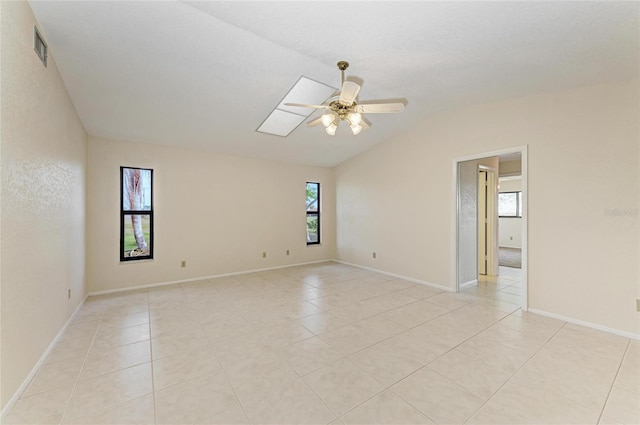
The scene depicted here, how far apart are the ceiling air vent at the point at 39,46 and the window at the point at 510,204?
37.5 feet

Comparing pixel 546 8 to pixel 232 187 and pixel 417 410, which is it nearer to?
pixel 417 410

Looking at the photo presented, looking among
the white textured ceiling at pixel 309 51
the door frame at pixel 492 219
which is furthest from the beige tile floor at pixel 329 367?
the white textured ceiling at pixel 309 51

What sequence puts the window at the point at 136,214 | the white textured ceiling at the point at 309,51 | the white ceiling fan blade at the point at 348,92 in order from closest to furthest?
the white textured ceiling at the point at 309,51 < the white ceiling fan blade at the point at 348,92 < the window at the point at 136,214

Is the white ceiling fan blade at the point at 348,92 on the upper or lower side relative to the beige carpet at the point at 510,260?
upper

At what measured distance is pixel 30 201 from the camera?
207 centimetres

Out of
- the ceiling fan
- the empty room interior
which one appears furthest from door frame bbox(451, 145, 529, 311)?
the ceiling fan

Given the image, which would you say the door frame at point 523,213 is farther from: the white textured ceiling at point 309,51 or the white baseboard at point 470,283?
the white textured ceiling at point 309,51

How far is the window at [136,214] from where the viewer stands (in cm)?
451

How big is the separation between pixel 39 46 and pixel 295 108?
102 inches

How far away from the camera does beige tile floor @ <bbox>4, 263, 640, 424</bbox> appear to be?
→ 1743mm

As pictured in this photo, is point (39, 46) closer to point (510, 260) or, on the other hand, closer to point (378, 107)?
point (378, 107)

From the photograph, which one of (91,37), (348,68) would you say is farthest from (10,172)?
(348,68)

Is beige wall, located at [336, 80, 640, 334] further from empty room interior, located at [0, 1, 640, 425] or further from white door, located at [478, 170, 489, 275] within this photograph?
white door, located at [478, 170, 489, 275]

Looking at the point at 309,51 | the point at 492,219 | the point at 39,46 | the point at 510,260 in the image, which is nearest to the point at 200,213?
the point at 39,46
